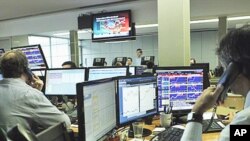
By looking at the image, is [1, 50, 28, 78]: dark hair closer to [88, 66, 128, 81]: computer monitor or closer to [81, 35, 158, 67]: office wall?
[88, 66, 128, 81]: computer monitor

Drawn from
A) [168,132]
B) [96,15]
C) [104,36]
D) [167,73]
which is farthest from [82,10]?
[168,132]

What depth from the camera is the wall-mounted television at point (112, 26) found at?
6.13 meters

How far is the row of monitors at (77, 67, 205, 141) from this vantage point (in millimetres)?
1412

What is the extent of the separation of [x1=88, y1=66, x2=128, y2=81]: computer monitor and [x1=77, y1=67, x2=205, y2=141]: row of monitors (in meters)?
0.60

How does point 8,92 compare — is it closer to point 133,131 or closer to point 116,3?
point 133,131

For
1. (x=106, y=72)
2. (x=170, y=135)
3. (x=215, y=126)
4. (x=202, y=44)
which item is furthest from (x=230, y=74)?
(x=202, y=44)

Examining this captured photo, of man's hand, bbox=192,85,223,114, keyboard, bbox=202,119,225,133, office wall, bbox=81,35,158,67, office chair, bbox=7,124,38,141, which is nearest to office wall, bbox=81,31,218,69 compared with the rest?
office wall, bbox=81,35,158,67

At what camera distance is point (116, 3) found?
6.26m

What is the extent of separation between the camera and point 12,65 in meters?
2.13

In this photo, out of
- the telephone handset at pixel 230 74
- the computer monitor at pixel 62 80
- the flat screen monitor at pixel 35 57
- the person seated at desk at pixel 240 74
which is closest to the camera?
the person seated at desk at pixel 240 74

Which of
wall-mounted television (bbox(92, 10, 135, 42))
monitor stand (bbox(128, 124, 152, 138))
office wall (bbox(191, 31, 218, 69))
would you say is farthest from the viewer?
office wall (bbox(191, 31, 218, 69))

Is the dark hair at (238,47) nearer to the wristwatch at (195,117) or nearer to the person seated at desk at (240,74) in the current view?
the person seated at desk at (240,74)

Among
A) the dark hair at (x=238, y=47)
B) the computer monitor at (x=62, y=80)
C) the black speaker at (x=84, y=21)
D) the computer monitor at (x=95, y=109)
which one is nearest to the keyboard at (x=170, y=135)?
the computer monitor at (x=95, y=109)

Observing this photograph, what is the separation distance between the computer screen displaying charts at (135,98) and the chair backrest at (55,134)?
2.89 ft
